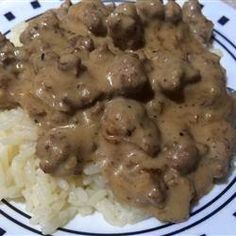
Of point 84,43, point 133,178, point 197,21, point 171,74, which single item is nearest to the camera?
point 133,178

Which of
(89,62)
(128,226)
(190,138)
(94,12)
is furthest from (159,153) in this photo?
(94,12)

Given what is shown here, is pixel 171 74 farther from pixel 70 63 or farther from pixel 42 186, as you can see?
pixel 42 186

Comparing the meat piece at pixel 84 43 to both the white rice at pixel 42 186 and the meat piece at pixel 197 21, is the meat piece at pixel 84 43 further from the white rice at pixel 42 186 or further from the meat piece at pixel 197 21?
the meat piece at pixel 197 21

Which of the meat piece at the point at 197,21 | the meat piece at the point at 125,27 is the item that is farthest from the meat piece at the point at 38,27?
the meat piece at the point at 197,21

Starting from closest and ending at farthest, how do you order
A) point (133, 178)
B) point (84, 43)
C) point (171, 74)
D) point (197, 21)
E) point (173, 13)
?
point (133, 178)
point (171, 74)
point (84, 43)
point (173, 13)
point (197, 21)

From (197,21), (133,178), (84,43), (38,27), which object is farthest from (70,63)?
(197,21)

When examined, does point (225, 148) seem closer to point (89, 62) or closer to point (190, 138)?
point (190, 138)

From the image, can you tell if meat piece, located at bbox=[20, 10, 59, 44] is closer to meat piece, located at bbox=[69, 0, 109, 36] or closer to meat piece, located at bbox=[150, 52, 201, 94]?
meat piece, located at bbox=[69, 0, 109, 36]
